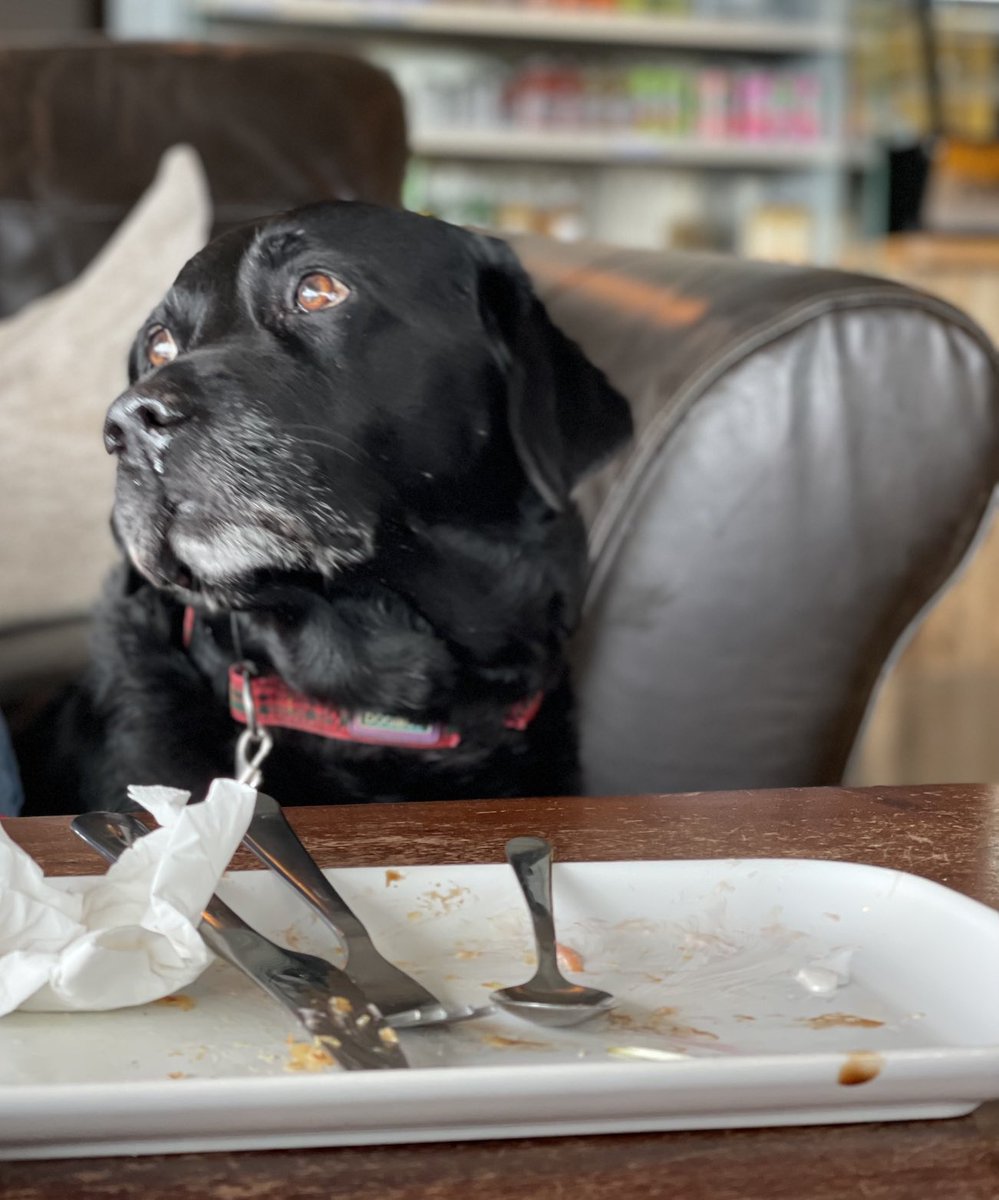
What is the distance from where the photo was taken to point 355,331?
695 millimetres

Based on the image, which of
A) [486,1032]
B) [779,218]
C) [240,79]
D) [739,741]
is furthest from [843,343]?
[779,218]

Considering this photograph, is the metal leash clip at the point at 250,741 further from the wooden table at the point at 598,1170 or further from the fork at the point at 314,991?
the wooden table at the point at 598,1170

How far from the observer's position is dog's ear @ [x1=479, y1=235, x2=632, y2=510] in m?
0.77

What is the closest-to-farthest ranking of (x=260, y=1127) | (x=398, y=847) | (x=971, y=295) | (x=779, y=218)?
(x=260, y=1127), (x=398, y=847), (x=971, y=295), (x=779, y=218)

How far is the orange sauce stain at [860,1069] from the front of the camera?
349mm

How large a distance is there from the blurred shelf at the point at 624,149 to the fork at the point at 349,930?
3705 mm

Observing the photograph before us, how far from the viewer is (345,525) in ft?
2.23

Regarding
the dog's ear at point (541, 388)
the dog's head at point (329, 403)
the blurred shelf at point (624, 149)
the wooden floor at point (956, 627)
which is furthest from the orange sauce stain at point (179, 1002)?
the blurred shelf at point (624, 149)

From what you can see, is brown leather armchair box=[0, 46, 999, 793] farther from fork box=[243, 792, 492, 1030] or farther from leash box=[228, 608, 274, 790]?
fork box=[243, 792, 492, 1030]

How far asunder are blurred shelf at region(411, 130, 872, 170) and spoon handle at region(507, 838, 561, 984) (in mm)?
3711

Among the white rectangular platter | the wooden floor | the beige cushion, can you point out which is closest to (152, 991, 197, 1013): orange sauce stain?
the white rectangular platter

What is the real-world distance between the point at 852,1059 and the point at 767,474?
0.69m

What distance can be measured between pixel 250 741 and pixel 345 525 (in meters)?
0.17

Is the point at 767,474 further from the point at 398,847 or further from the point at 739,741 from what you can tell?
the point at 398,847
